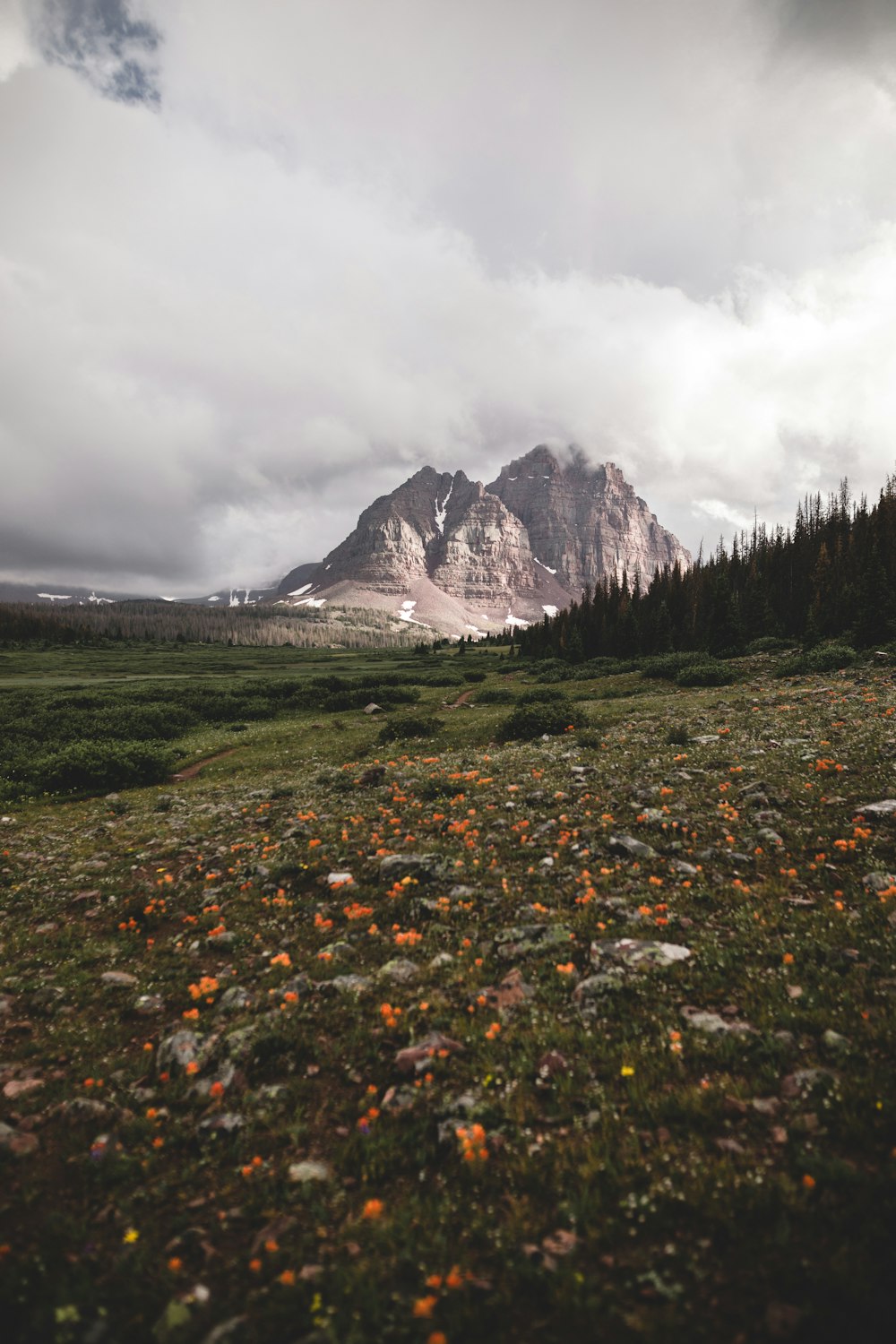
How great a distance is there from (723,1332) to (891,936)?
5.08 meters

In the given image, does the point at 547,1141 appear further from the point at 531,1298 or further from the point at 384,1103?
the point at 384,1103

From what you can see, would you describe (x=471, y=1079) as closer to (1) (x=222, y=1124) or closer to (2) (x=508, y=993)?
(2) (x=508, y=993)

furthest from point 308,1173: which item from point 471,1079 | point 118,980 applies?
point 118,980

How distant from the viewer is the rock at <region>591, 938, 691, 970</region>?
643cm

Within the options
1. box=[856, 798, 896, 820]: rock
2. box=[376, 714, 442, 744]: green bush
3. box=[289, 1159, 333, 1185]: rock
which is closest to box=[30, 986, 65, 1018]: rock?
box=[289, 1159, 333, 1185]: rock

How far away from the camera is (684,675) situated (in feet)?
124

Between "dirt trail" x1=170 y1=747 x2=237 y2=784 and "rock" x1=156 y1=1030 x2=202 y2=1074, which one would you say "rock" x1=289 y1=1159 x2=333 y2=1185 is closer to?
"rock" x1=156 y1=1030 x2=202 y2=1074

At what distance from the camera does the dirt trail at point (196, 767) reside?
23234 mm

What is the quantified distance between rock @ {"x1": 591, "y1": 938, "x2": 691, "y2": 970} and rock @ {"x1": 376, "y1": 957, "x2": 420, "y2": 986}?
7.84 feet

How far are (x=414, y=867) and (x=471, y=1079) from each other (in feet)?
15.5

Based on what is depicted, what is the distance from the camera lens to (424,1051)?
5.45 metres

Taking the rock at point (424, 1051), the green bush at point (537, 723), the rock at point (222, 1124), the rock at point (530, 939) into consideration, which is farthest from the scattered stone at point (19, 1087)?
the green bush at point (537, 723)

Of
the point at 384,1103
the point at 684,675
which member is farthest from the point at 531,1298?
the point at 684,675

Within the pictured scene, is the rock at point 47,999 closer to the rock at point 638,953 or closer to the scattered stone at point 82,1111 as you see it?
the scattered stone at point 82,1111
